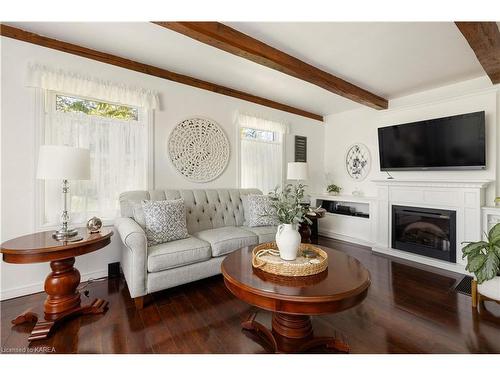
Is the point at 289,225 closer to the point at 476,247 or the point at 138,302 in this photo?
the point at 138,302

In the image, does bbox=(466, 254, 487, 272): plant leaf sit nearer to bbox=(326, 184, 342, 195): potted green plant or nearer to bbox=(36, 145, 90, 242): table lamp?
bbox=(326, 184, 342, 195): potted green plant

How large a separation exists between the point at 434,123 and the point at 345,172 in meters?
1.62

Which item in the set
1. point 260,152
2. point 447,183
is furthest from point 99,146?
point 447,183

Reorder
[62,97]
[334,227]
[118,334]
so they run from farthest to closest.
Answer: [334,227]
[62,97]
[118,334]

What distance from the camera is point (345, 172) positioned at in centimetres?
452

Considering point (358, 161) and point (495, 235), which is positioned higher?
point (358, 161)

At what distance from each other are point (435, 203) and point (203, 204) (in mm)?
3110

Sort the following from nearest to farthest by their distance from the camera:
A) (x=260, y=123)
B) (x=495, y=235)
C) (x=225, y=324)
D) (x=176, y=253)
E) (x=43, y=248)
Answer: (x=43, y=248)
(x=225, y=324)
(x=495, y=235)
(x=176, y=253)
(x=260, y=123)

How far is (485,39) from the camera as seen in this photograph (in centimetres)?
188

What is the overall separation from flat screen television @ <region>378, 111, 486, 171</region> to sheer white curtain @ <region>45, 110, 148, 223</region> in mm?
3655

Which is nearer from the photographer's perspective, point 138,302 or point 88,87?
point 138,302
